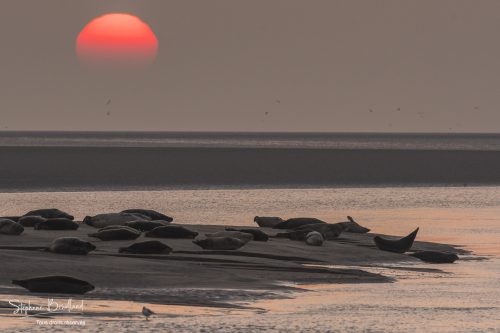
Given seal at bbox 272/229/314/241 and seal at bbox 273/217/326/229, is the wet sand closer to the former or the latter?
seal at bbox 272/229/314/241

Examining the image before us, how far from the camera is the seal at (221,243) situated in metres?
28.9

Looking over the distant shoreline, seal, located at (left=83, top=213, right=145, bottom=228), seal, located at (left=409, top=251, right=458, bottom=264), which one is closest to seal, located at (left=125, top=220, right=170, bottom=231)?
seal, located at (left=83, top=213, right=145, bottom=228)

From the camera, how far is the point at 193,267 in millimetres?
25453

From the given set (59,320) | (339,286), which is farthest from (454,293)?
(59,320)

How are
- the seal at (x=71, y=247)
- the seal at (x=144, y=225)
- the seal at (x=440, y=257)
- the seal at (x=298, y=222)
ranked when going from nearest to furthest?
the seal at (x=71, y=247) → the seal at (x=440, y=257) → the seal at (x=144, y=225) → the seal at (x=298, y=222)

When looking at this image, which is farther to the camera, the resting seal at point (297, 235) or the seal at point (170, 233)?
the resting seal at point (297, 235)

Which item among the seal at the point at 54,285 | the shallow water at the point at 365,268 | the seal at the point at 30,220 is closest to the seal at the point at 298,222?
the shallow water at the point at 365,268

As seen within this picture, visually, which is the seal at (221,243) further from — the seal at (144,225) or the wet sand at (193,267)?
the seal at (144,225)

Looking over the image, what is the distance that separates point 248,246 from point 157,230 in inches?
107

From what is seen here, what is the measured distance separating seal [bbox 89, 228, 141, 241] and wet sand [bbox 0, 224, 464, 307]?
0.83ft

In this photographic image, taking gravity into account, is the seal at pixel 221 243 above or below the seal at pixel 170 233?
below

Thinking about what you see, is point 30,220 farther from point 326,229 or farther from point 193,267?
point 193,267

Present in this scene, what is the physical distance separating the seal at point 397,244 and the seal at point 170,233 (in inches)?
191

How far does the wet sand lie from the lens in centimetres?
2194
